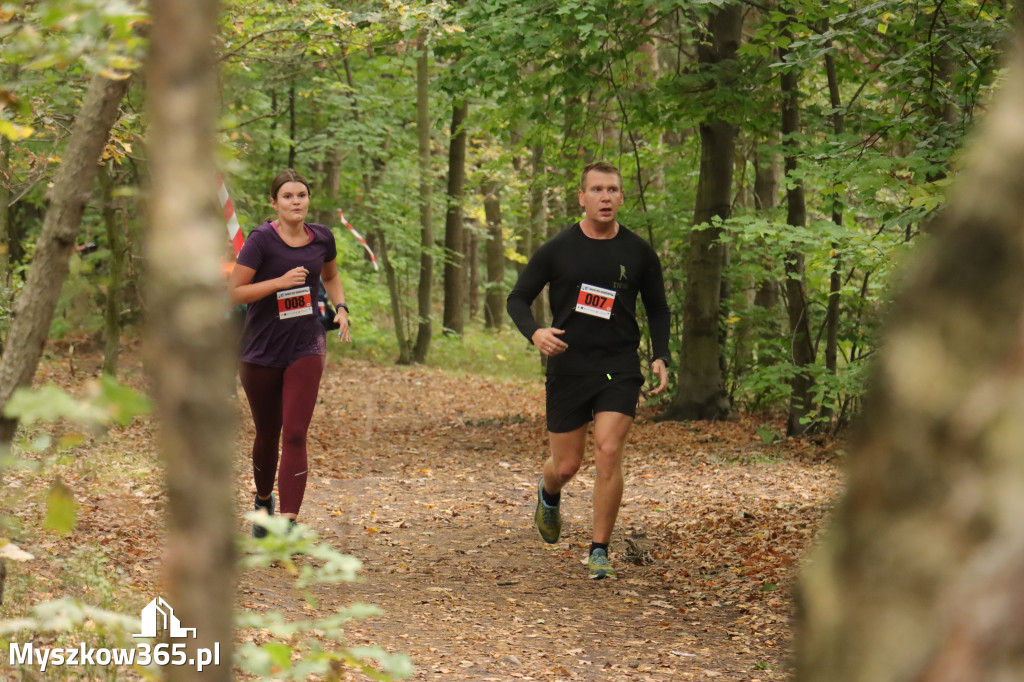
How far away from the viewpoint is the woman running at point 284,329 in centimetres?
593

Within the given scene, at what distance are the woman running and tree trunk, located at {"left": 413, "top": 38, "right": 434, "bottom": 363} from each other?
14.2 meters

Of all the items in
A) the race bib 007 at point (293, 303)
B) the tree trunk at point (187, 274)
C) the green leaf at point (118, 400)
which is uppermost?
the tree trunk at point (187, 274)

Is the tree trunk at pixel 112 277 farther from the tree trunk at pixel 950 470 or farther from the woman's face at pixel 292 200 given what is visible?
the tree trunk at pixel 950 470

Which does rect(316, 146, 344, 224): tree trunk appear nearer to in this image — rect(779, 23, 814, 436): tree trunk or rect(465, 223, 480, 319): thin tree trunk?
rect(465, 223, 480, 319): thin tree trunk

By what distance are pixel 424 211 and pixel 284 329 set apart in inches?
616

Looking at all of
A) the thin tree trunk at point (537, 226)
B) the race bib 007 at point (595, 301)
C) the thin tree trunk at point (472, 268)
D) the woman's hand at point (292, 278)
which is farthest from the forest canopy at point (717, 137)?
the thin tree trunk at point (472, 268)

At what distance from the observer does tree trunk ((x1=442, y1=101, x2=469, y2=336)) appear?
21.2m

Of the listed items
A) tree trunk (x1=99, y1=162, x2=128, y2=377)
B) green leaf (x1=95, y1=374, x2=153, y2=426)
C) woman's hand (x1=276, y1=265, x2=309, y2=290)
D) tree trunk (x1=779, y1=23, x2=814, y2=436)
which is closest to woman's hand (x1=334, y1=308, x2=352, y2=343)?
woman's hand (x1=276, y1=265, x2=309, y2=290)

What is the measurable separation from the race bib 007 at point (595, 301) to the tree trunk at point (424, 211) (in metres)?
14.4

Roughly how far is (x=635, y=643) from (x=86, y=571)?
2782 mm

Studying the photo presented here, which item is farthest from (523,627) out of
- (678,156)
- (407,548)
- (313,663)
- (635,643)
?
(678,156)

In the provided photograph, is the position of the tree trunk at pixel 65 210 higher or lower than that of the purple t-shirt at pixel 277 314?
higher

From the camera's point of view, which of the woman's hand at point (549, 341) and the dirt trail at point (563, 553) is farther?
the woman's hand at point (549, 341)

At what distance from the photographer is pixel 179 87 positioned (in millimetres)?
1147
